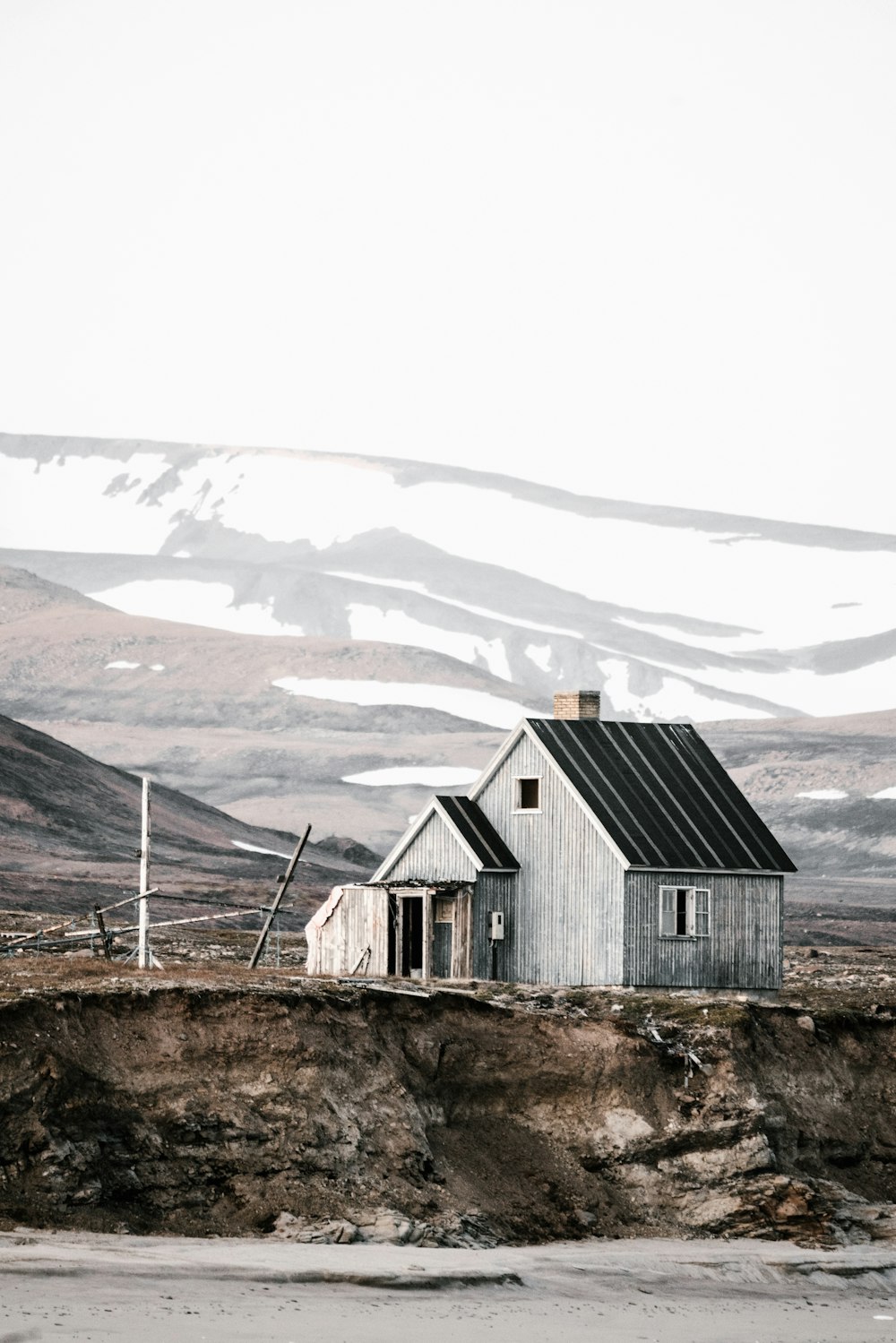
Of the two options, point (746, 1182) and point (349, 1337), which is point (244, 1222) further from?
point (746, 1182)

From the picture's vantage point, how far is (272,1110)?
103 ft

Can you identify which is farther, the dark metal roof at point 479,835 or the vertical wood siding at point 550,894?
the dark metal roof at point 479,835

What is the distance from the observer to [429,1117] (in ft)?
110

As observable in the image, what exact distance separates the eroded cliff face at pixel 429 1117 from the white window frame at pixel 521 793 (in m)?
6.74

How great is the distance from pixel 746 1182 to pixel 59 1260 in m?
12.6

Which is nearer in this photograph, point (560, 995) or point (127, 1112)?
point (127, 1112)

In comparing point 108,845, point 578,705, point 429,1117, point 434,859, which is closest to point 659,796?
point 578,705

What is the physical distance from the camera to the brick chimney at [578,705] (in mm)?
48812

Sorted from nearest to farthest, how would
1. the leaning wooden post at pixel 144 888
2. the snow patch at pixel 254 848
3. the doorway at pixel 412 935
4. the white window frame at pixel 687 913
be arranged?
1. the leaning wooden post at pixel 144 888
2. the white window frame at pixel 687 913
3. the doorway at pixel 412 935
4. the snow patch at pixel 254 848

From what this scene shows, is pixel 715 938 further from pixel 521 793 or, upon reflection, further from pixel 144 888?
pixel 144 888

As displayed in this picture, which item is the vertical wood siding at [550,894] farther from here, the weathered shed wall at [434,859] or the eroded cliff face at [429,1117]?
the eroded cliff face at [429,1117]

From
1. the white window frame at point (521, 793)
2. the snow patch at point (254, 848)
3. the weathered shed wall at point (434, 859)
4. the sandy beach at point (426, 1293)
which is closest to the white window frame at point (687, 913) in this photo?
the white window frame at point (521, 793)

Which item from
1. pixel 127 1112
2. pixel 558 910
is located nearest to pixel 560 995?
pixel 558 910

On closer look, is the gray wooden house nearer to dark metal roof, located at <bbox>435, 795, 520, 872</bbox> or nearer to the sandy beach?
dark metal roof, located at <bbox>435, 795, 520, 872</bbox>
